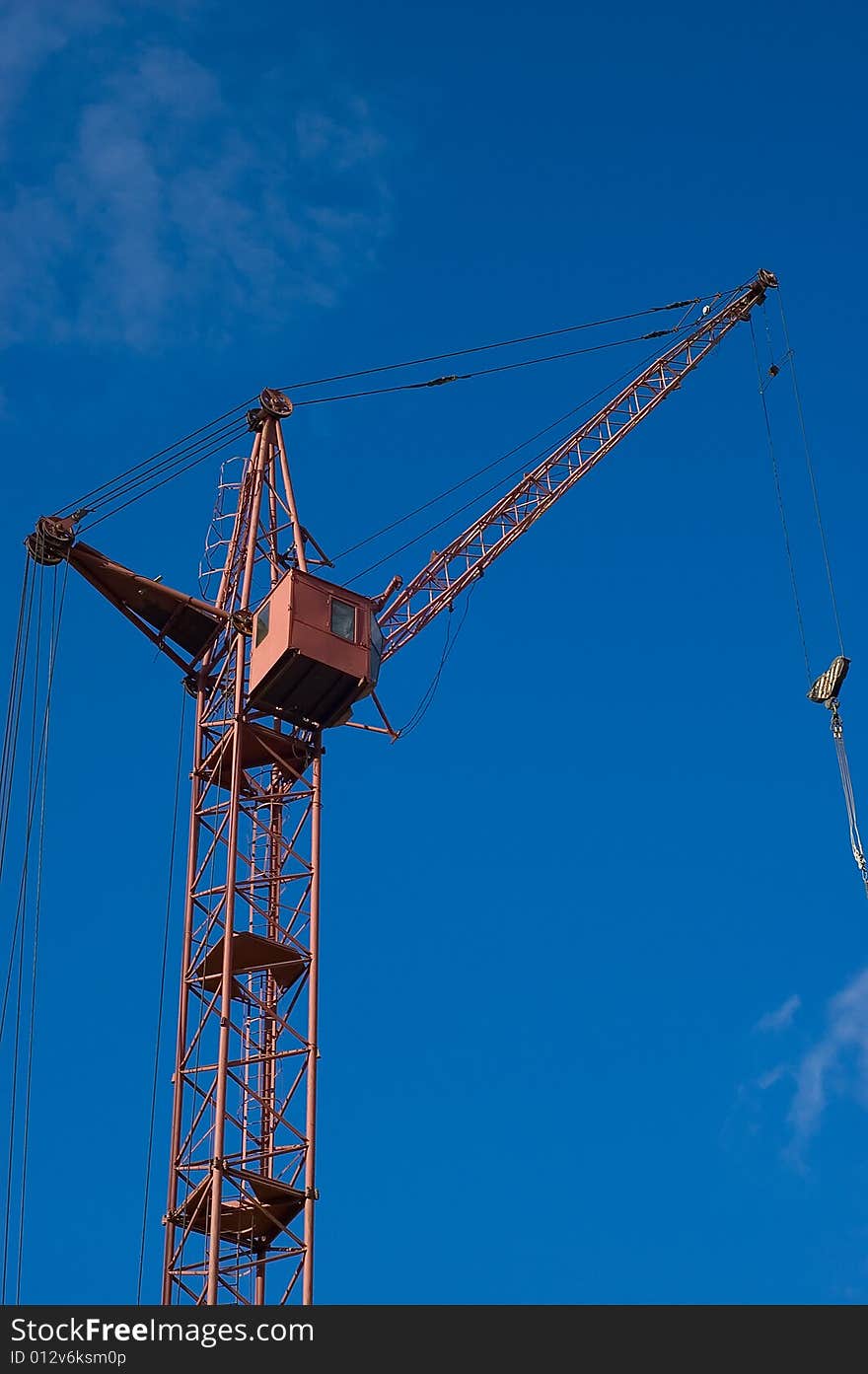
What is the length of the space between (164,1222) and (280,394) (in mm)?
29441

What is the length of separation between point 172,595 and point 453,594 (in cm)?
1388

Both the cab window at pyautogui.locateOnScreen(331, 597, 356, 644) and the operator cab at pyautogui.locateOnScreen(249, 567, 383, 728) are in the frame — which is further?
the cab window at pyautogui.locateOnScreen(331, 597, 356, 644)

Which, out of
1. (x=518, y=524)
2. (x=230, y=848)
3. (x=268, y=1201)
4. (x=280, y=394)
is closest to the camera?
(x=268, y=1201)

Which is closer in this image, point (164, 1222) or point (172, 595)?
point (164, 1222)

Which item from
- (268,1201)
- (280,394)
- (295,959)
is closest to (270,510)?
(280,394)

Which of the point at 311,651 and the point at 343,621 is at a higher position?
the point at 343,621

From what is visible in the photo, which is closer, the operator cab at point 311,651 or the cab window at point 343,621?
the operator cab at point 311,651

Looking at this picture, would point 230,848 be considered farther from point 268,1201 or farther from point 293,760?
point 268,1201

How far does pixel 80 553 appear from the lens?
70.7 m

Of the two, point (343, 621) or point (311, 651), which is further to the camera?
point (343, 621)
